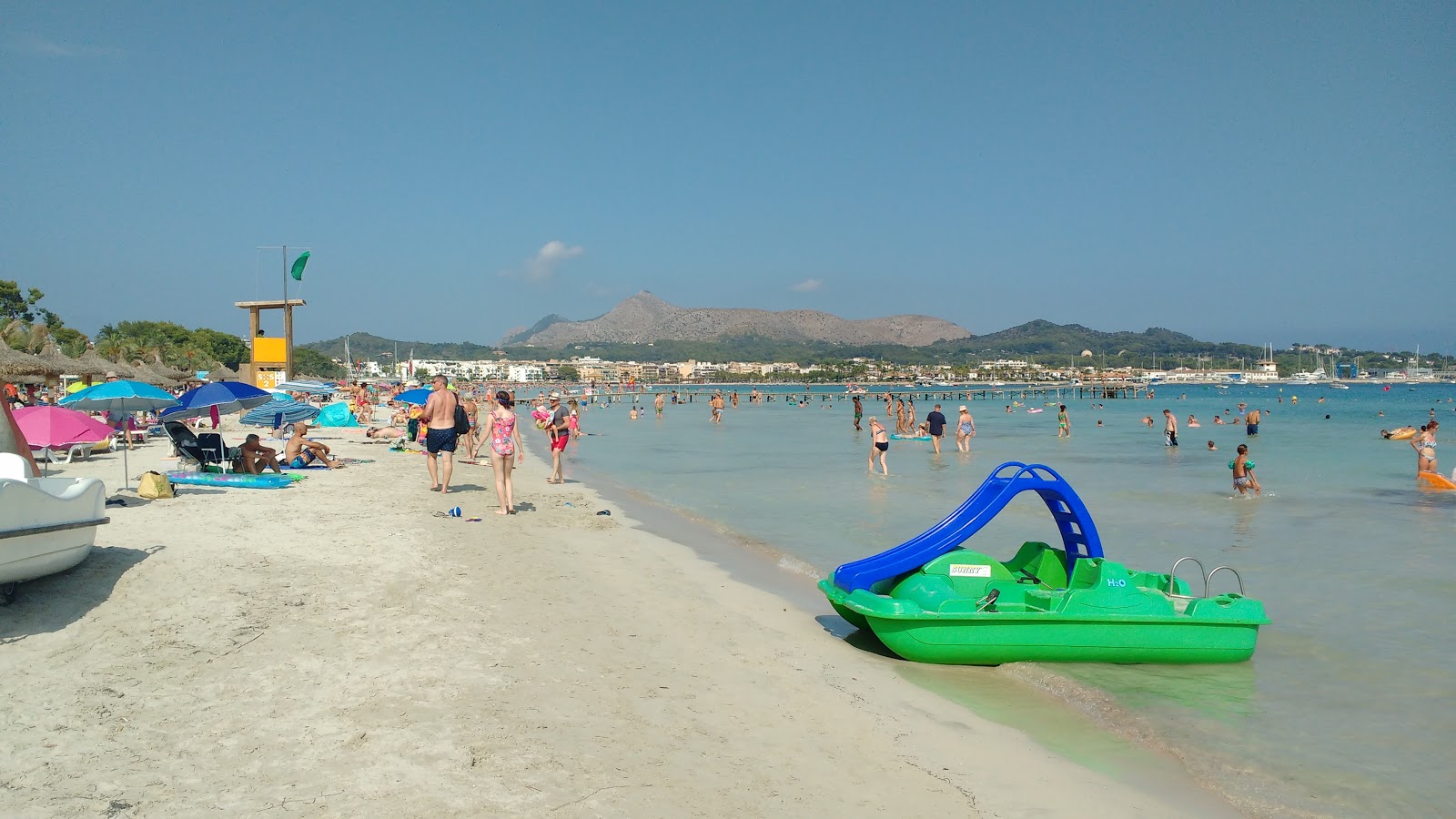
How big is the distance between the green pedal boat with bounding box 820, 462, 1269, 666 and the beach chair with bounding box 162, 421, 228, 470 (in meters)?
9.88

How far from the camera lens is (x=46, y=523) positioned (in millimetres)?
5188

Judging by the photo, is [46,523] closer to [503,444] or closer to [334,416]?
[503,444]

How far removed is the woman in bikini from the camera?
10664 millimetres

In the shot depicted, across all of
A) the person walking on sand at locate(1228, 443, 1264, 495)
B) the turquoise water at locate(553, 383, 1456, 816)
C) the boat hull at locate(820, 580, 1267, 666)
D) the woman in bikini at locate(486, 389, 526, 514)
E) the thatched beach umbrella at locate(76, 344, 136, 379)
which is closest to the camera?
the turquoise water at locate(553, 383, 1456, 816)


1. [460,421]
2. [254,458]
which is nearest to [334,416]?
[254,458]

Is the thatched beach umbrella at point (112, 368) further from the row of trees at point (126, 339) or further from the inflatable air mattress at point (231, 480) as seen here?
the inflatable air mattress at point (231, 480)

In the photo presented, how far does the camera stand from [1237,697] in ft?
19.1

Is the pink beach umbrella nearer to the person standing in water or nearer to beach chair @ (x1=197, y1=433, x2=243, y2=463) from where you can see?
beach chair @ (x1=197, y1=433, x2=243, y2=463)

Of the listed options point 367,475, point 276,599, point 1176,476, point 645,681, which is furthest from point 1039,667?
point 1176,476

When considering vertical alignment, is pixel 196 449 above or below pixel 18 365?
below

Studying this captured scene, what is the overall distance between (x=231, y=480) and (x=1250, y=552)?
1330 centimetres

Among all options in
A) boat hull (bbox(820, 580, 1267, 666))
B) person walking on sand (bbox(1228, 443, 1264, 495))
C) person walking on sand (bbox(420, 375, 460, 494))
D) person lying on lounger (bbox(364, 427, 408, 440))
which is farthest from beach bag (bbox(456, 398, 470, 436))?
person walking on sand (bbox(1228, 443, 1264, 495))

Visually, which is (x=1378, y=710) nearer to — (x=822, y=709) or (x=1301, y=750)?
(x=1301, y=750)

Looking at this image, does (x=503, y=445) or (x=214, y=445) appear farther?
(x=214, y=445)
